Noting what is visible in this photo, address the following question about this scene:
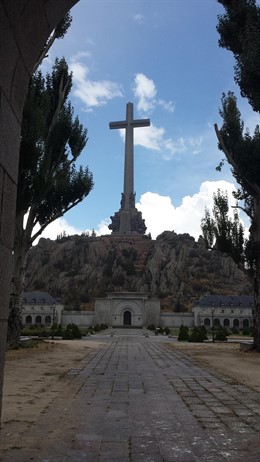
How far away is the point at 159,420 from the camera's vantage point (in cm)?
600

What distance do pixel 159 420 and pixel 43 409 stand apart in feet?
6.42

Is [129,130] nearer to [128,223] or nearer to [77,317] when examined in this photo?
[128,223]

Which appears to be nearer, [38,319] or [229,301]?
[229,301]

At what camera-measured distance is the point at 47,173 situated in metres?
19.4

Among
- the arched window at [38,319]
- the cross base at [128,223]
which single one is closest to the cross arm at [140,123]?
the cross base at [128,223]

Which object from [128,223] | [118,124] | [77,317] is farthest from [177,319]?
[118,124]

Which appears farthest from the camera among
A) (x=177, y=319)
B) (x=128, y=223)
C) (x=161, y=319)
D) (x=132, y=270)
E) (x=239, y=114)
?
(x=128, y=223)

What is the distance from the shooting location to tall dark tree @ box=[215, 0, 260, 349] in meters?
15.2

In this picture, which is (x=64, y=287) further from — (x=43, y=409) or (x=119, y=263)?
(x=43, y=409)

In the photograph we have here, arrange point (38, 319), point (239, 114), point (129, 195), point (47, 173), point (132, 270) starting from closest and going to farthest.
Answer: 1. point (47, 173)
2. point (239, 114)
3. point (38, 319)
4. point (129, 195)
5. point (132, 270)

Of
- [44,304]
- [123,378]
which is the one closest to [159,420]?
[123,378]

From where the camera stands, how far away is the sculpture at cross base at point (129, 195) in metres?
87.2

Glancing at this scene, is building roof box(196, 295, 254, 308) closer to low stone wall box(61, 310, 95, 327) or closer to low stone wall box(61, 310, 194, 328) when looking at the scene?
low stone wall box(61, 310, 194, 328)

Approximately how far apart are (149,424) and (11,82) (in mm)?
4516
